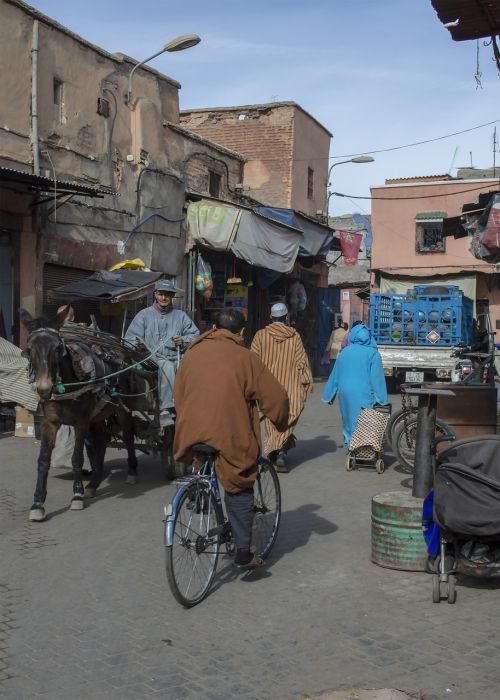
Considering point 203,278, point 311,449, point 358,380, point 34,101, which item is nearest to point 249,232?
point 203,278

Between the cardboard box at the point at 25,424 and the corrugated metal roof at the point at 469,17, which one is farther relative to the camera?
the cardboard box at the point at 25,424

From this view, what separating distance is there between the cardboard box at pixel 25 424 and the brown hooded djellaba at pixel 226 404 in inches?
290

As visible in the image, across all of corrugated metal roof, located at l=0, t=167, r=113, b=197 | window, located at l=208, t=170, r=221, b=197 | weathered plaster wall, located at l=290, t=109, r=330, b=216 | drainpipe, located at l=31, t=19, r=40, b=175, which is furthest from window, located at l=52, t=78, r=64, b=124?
weathered plaster wall, located at l=290, t=109, r=330, b=216

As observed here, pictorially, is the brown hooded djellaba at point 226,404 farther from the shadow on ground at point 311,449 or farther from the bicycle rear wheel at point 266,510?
the shadow on ground at point 311,449

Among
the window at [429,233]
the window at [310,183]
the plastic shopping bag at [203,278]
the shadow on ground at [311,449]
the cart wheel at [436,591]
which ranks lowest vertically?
the shadow on ground at [311,449]

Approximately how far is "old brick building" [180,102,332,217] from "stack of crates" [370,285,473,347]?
23.2ft

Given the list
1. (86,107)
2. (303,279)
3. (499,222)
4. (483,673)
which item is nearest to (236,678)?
(483,673)

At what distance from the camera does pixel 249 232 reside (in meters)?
19.5

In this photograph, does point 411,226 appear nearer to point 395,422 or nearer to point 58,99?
point 58,99

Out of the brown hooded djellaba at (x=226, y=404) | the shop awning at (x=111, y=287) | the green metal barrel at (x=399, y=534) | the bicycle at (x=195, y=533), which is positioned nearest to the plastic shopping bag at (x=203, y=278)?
the shop awning at (x=111, y=287)

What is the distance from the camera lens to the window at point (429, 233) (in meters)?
32.2

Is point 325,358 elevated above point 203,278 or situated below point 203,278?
below

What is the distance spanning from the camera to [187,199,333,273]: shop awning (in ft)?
62.5

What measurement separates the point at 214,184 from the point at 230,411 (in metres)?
18.1
